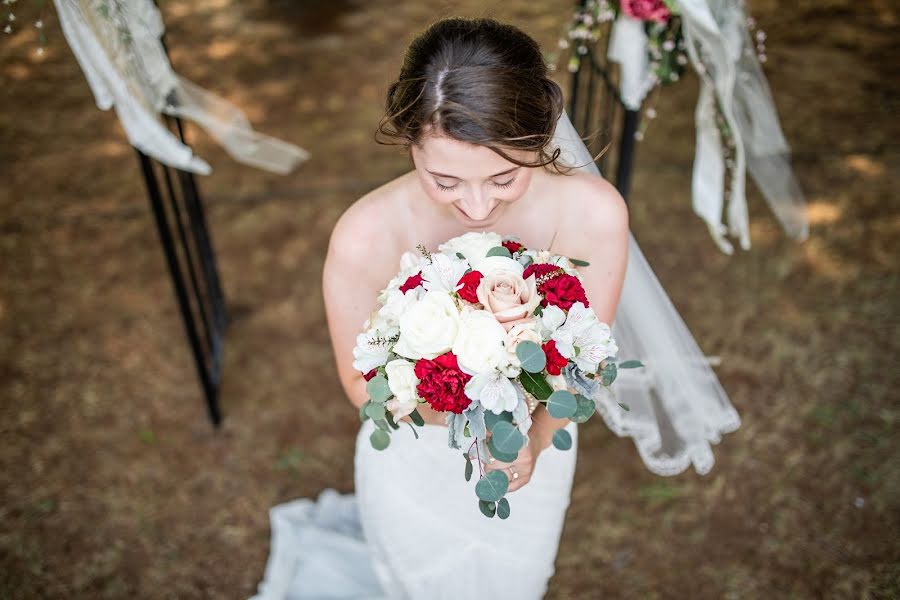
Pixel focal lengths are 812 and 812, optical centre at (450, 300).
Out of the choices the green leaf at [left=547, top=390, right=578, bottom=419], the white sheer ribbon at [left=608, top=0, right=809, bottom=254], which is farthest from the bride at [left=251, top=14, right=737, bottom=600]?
the white sheer ribbon at [left=608, top=0, right=809, bottom=254]

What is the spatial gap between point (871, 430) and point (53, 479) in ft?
10.9

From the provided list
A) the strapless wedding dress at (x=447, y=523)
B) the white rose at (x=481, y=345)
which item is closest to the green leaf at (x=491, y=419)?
the white rose at (x=481, y=345)

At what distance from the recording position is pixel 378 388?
1.69 meters

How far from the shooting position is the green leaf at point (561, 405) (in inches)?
63.1

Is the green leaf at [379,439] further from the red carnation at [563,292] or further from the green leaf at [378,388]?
the red carnation at [563,292]

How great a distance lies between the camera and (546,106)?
72.3 inches

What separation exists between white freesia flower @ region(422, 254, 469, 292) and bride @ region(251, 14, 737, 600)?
0.17m

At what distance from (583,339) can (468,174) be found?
0.45m

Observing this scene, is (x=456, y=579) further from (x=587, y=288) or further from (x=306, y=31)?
(x=306, y=31)

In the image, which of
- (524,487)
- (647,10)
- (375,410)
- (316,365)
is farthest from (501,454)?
(316,365)

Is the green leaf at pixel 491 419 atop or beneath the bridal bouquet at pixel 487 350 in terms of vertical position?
beneath

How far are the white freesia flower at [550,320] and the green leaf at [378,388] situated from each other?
0.34 meters

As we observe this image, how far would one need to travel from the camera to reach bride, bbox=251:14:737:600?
1.77 meters

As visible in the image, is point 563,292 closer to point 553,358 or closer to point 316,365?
point 553,358
